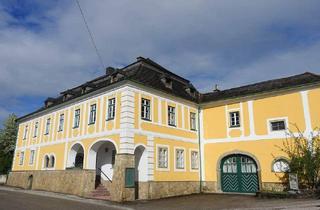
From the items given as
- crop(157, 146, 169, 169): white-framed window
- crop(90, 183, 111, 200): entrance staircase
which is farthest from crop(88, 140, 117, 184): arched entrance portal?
crop(157, 146, 169, 169): white-framed window

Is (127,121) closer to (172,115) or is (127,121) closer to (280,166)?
(172,115)

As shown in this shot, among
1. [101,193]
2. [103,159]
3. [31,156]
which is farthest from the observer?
[31,156]

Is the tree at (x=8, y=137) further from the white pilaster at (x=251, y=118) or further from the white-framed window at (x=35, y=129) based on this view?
the white pilaster at (x=251, y=118)

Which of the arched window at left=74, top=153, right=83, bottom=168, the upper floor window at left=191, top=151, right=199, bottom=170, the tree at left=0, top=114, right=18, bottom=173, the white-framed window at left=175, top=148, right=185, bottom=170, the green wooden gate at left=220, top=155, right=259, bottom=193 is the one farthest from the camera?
the tree at left=0, top=114, right=18, bottom=173

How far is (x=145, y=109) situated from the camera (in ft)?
61.6

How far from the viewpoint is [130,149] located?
1694cm

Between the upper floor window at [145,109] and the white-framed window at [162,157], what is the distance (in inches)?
84.4

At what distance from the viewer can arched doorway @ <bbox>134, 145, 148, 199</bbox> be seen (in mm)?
17578

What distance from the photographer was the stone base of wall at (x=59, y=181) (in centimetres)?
1797

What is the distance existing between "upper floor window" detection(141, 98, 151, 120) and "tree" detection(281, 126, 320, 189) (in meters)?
8.68

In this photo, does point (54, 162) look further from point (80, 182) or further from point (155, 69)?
point (155, 69)

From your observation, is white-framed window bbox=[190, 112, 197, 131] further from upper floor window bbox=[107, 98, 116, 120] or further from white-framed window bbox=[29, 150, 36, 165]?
white-framed window bbox=[29, 150, 36, 165]

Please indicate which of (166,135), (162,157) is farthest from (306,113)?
(162,157)

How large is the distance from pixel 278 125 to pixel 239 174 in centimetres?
426
